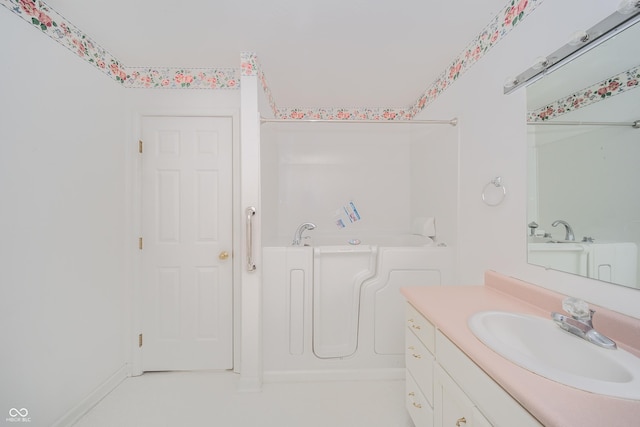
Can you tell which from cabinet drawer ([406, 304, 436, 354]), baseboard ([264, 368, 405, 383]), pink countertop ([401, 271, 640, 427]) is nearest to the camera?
pink countertop ([401, 271, 640, 427])

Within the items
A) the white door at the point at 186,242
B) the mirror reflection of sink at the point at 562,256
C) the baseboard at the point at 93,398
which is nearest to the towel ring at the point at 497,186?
the mirror reflection of sink at the point at 562,256

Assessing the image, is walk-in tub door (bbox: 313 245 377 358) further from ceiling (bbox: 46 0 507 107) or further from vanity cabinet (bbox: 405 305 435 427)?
ceiling (bbox: 46 0 507 107)

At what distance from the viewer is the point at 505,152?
1231 mm

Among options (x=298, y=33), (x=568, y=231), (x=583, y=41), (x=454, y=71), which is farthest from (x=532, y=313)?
(x=298, y=33)

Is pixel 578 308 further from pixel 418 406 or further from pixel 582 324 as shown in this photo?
pixel 418 406

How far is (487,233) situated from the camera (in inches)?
54.2

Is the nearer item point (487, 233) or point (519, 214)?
point (519, 214)

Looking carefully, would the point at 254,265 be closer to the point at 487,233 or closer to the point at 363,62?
the point at 487,233

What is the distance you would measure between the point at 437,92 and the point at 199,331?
9.40ft

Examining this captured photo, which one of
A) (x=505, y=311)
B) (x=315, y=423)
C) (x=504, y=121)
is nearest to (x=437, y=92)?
(x=504, y=121)

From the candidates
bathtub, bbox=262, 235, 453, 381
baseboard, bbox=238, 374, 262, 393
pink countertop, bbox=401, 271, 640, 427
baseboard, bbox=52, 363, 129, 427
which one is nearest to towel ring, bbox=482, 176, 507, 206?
pink countertop, bbox=401, 271, 640, 427

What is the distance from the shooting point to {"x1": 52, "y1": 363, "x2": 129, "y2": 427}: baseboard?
135cm

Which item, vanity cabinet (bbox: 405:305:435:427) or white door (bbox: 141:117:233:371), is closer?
vanity cabinet (bbox: 405:305:435:427)

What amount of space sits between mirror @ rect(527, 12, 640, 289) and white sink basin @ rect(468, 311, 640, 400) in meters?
0.27
